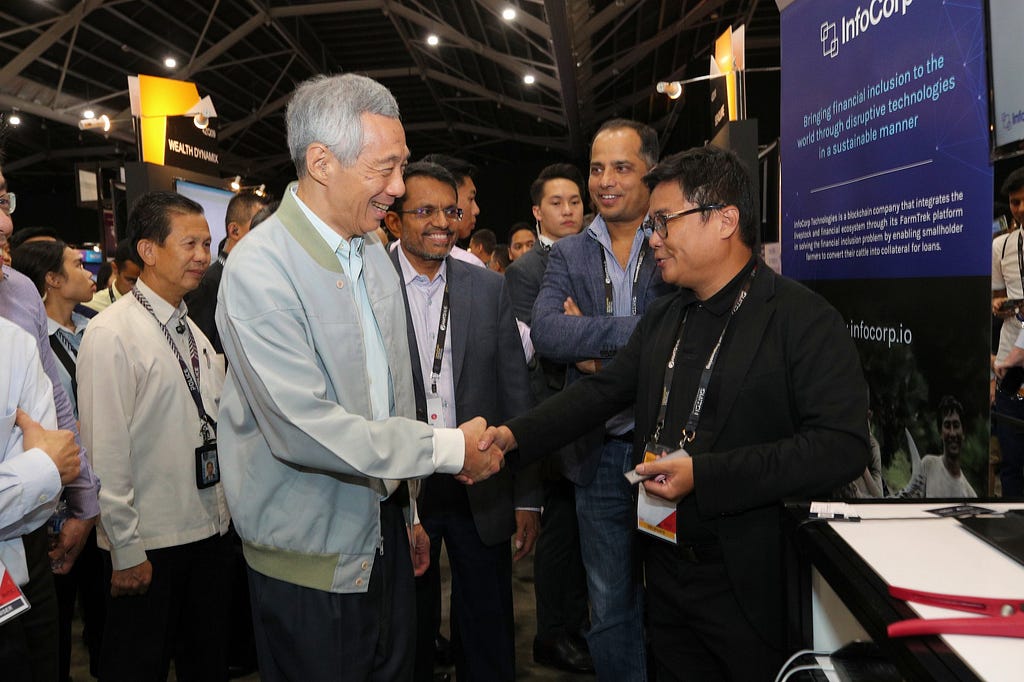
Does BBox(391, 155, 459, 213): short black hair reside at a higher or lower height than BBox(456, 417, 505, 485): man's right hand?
higher

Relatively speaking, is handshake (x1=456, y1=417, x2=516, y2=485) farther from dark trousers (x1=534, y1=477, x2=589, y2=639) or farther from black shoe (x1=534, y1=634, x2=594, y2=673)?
black shoe (x1=534, y1=634, x2=594, y2=673)

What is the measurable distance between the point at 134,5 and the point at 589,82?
7.18m

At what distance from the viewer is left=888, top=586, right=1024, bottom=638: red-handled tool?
3.18ft

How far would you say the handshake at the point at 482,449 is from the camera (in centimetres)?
204

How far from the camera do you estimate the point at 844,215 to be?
8.89ft

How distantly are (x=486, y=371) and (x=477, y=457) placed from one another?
25.7 inches

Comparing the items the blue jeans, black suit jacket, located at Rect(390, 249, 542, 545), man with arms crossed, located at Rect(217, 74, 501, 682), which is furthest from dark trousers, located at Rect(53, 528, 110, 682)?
the blue jeans

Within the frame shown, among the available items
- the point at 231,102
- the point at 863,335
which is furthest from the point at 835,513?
the point at 231,102

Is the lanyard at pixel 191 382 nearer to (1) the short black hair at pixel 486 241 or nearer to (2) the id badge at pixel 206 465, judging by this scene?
(2) the id badge at pixel 206 465

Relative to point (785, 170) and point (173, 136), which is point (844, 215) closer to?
point (785, 170)

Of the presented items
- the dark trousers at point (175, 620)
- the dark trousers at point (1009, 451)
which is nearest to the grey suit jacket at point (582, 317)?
the dark trousers at point (1009, 451)

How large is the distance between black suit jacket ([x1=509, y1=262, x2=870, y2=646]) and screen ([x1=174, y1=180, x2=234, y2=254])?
4029 mm

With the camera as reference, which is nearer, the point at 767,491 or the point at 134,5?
the point at 767,491

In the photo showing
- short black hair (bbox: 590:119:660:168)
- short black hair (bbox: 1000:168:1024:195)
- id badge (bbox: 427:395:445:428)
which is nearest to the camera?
short black hair (bbox: 1000:168:1024:195)
